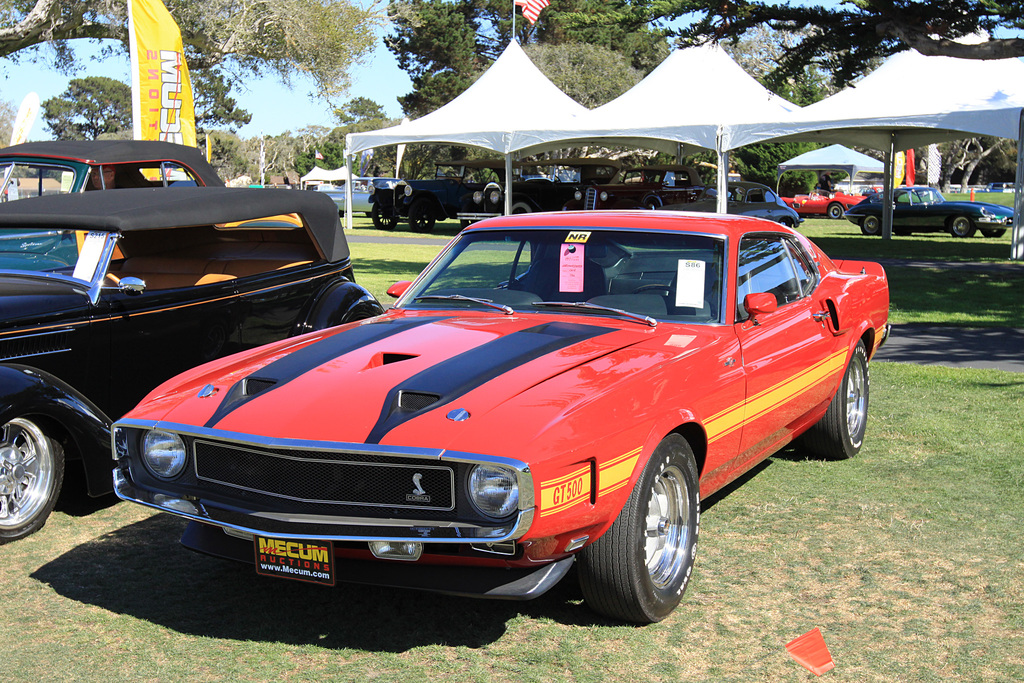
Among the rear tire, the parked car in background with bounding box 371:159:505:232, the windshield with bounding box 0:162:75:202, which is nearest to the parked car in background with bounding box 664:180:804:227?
the parked car in background with bounding box 371:159:505:232

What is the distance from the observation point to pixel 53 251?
219 inches

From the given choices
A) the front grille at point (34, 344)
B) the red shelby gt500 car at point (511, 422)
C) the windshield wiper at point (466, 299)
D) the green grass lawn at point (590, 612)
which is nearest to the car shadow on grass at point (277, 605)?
the green grass lawn at point (590, 612)

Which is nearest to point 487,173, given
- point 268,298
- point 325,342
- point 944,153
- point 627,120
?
point 627,120

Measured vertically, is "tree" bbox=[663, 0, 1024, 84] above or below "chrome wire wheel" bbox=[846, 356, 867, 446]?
above

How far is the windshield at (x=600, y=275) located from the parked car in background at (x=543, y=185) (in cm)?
2339

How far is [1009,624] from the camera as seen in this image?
3.58 m

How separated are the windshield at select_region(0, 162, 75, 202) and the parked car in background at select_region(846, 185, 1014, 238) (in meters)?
25.2

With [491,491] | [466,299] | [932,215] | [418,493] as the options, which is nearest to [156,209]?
[466,299]

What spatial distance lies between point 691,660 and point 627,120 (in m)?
22.0

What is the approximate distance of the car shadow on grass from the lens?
3.59 metres

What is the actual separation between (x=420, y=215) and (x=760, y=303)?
86.8 feet

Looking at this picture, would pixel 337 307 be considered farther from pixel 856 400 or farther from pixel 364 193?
pixel 364 193

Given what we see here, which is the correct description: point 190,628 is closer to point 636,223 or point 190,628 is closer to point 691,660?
point 691,660

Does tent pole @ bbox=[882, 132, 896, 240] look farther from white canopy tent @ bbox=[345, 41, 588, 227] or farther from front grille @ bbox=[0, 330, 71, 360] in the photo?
front grille @ bbox=[0, 330, 71, 360]
